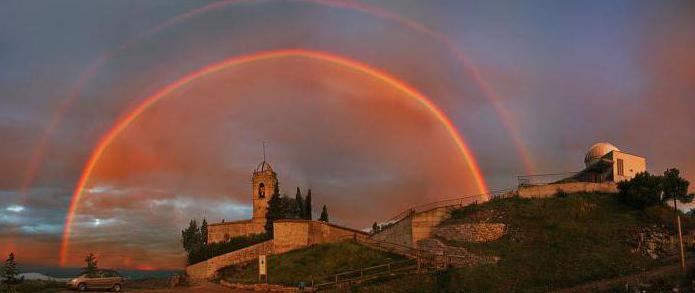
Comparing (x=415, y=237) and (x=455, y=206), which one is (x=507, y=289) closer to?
(x=415, y=237)

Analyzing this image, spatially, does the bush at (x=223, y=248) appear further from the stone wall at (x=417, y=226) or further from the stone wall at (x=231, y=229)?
the stone wall at (x=417, y=226)

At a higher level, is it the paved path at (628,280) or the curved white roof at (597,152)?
the curved white roof at (597,152)

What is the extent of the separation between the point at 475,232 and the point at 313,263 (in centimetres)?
1463

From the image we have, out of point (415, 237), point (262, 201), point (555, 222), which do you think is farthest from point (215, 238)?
point (555, 222)

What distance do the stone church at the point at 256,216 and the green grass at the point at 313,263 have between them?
1802 centimetres

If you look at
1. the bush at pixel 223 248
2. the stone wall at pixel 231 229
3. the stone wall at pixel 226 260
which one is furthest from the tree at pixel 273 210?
the stone wall at pixel 226 260

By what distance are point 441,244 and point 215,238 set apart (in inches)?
1448

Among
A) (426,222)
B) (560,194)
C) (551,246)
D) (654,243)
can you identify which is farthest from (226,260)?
(654,243)

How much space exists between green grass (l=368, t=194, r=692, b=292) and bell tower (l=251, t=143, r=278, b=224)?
33837mm

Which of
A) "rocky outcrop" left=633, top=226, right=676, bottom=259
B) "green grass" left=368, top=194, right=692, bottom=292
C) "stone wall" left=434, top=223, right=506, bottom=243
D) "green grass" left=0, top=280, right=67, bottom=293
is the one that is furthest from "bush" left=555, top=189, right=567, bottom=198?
"green grass" left=0, top=280, right=67, bottom=293

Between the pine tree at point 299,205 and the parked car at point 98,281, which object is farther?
the pine tree at point 299,205

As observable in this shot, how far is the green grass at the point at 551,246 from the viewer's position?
35.6 meters

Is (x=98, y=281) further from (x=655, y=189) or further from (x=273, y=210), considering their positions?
(x=655, y=189)

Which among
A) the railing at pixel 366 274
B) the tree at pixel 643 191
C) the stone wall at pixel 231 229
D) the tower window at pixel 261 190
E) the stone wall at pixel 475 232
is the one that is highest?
the tower window at pixel 261 190
